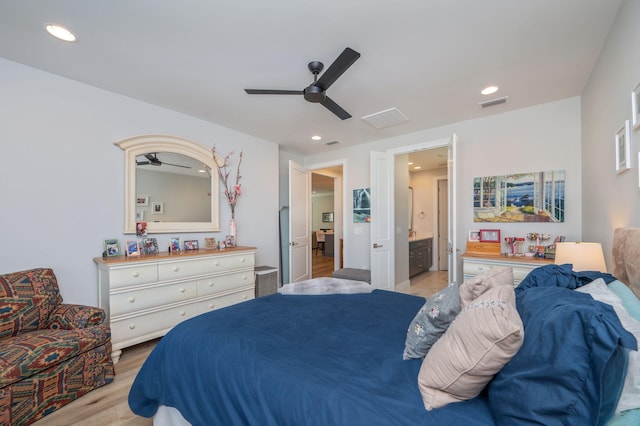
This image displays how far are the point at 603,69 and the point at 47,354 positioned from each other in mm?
4563

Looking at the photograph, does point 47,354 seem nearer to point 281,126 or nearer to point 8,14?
point 8,14

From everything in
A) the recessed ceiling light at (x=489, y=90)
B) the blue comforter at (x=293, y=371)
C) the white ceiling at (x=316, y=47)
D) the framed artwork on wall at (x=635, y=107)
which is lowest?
the blue comforter at (x=293, y=371)

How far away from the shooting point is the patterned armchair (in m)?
1.71

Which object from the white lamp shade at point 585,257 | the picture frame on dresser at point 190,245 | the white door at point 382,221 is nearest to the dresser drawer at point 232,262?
the picture frame on dresser at point 190,245

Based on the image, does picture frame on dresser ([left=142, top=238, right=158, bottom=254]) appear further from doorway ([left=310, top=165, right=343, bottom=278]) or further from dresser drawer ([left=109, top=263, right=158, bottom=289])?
doorway ([left=310, top=165, right=343, bottom=278])

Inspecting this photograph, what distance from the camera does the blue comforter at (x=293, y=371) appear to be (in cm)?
96

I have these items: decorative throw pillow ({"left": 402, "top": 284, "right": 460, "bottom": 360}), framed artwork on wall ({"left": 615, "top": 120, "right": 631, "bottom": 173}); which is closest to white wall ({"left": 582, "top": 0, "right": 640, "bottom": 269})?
framed artwork on wall ({"left": 615, "top": 120, "right": 631, "bottom": 173})

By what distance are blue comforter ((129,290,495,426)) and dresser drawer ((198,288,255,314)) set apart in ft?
4.73

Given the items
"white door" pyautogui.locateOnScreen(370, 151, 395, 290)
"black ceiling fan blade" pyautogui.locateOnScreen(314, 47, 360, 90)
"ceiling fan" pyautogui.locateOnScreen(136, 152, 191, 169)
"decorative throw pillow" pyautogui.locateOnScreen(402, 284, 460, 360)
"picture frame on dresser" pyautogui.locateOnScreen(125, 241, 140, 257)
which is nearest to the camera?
"decorative throw pillow" pyautogui.locateOnScreen(402, 284, 460, 360)

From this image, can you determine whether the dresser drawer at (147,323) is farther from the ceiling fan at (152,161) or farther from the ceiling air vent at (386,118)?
the ceiling air vent at (386,118)

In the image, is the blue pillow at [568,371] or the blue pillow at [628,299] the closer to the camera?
the blue pillow at [568,371]

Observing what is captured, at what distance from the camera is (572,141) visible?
300 centimetres

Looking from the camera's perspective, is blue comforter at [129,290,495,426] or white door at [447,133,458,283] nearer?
blue comforter at [129,290,495,426]

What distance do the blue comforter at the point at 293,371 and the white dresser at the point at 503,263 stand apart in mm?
1565
